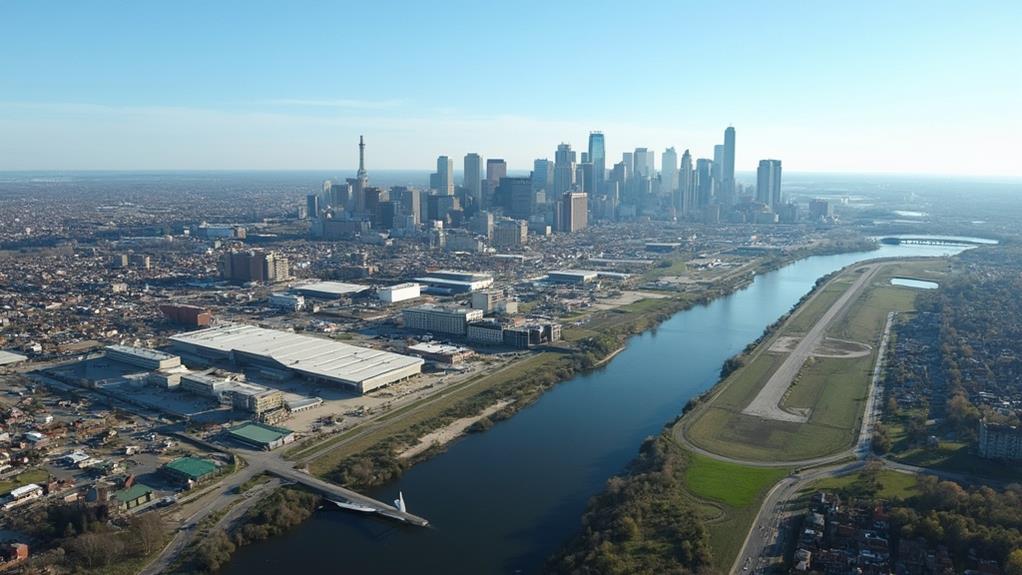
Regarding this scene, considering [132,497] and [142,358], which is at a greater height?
[142,358]

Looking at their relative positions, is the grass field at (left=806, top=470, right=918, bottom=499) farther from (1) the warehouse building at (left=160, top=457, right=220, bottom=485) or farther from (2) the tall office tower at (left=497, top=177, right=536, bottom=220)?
(2) the tall office tower at (left=497, top=177, right=536, bottom=220)

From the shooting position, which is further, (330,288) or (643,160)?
(643,160)

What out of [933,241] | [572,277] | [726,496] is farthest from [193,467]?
[933,241]

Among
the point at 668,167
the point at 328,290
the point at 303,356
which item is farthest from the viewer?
the point at 668,167

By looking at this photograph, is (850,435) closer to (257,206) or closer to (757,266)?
(757,266)

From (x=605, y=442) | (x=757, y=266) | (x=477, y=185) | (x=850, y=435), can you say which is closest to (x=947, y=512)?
(x=850, y=435)

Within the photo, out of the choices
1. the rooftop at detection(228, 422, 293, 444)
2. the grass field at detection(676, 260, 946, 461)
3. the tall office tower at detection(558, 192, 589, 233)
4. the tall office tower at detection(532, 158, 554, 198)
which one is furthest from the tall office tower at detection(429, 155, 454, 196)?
the rooftop at detection(228, 422, 293, 444)

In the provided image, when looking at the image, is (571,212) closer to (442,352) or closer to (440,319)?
(440,319)
